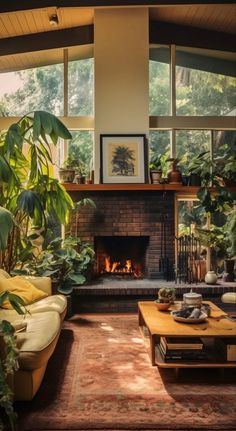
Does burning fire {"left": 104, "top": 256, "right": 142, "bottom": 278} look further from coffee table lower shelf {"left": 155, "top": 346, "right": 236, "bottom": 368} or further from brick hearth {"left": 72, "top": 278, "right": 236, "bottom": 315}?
coffee table lower shelf {"left": 155, "top": 346, "right": 236, "bottom": 368}

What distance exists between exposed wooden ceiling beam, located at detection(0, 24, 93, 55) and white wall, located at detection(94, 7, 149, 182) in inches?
15.5

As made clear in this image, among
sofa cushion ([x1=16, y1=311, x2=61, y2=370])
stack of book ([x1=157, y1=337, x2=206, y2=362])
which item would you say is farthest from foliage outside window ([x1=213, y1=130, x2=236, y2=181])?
sofa cushion ([x1=16, y1=311, x2=61, y2=370])

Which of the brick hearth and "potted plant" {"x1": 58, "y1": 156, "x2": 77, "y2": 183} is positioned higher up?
"potted plant" {"x1": 58, "y1": 156, "x2": 77, "y2": 183}

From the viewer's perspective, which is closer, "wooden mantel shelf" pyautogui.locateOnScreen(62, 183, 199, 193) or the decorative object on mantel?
"wooden mantel shelf" pyautogui.locateOnScreen(62, 183, 199, 193)

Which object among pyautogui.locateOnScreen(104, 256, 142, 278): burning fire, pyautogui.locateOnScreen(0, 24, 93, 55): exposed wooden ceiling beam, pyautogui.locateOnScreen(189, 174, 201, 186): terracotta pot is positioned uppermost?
pyautogui.locateOnScreen(0, 24, 93, 55): exposed wooden ceiling beam

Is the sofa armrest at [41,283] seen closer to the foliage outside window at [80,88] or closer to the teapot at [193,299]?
the teapot at [193,299]

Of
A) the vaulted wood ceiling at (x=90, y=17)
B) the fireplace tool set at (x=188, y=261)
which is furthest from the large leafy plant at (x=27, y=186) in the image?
the vaulted wood ceiling at (x=90, y=17)

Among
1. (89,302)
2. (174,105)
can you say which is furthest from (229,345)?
(174,105)

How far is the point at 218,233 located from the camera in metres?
5.73

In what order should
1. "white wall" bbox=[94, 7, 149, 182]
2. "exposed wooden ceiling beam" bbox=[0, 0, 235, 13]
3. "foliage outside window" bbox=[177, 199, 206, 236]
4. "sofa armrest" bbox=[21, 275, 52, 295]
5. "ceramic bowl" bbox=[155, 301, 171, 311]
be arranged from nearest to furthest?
"ceramic bowl" bbox=[155, 301, 171, 311]
"sofa armrest" bbox=[21, 275, 52, 295]
"exposed wooden ceiling beam" bbox=[0, 0, 235, 13]
"white wall" bbox=[94, 7, 149, 182]
"foliage outside window" bbox=[177, 199, 206, 236]

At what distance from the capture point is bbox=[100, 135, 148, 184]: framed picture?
574 cm

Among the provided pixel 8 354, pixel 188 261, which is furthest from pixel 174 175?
pixel 8 354

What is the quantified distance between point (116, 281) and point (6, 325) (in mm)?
3550

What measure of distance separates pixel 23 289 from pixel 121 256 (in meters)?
2.27
